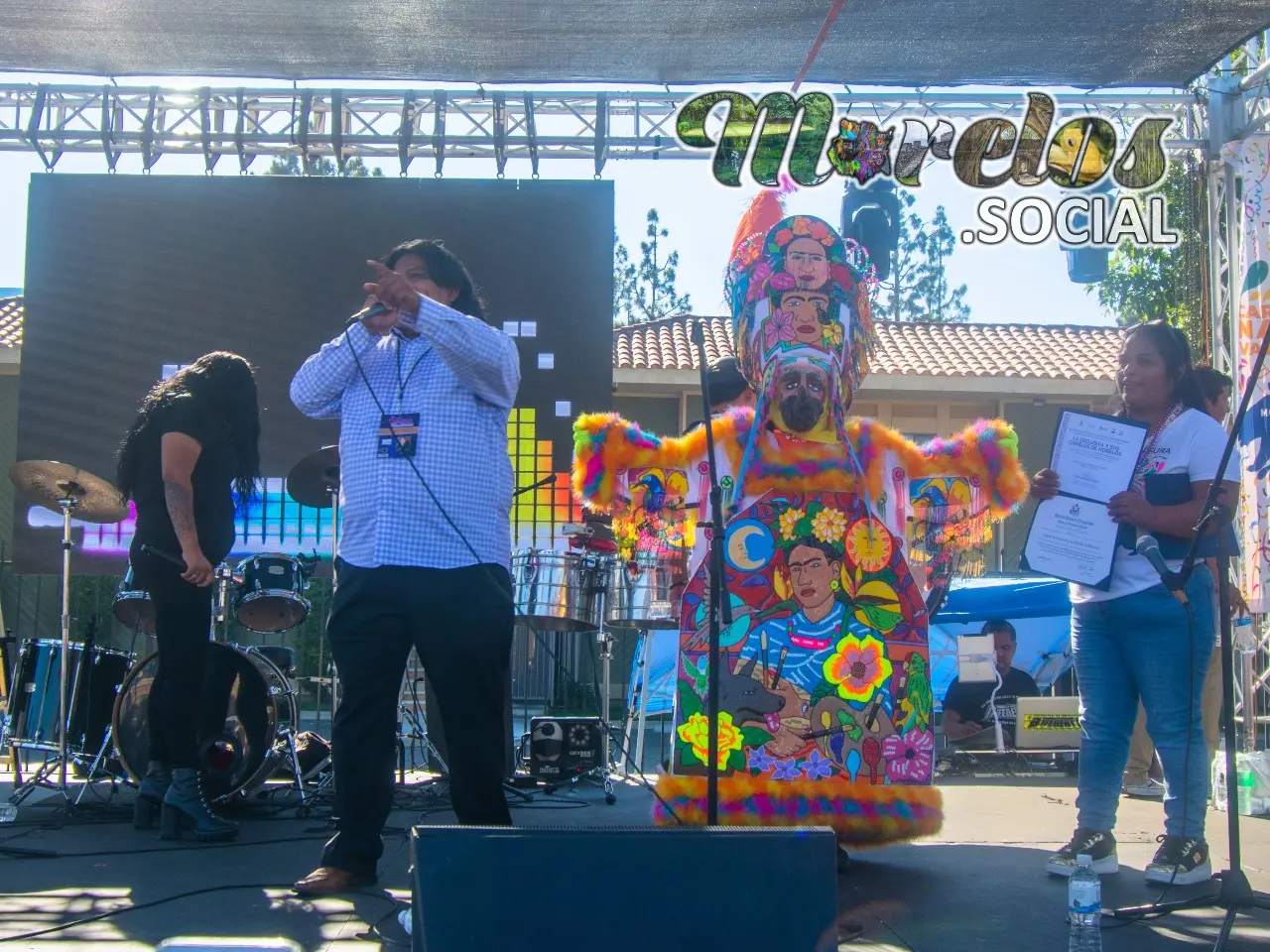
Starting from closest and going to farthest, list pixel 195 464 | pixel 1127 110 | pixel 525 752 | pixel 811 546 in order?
pixel 811 546 → pixel 195 464 → pixel 525 752 → pixel 1127 110

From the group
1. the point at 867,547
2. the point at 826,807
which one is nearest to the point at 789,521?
the point at 867,547

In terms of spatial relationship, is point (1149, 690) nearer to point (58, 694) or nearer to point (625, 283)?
point (58, 694)

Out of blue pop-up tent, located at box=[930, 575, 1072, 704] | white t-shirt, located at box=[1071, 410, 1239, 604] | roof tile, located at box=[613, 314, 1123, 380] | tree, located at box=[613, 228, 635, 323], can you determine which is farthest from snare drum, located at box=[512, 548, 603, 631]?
tree, located at box=[613, 228, 635, 323]

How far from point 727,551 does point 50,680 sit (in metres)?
3.89

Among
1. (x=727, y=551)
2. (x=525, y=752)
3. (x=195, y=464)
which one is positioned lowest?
(x=525, y=752)

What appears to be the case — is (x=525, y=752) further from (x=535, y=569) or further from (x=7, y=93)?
(x=7, y=93)

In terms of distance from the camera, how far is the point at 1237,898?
3.46 m

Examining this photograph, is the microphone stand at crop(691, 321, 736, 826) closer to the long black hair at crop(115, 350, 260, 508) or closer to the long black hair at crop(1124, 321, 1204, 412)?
the long black hair at crop(1124, 321, 1204, 412)

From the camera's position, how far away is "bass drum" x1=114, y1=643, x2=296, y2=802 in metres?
5.88

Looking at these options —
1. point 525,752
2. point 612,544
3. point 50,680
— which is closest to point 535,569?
point 612,544

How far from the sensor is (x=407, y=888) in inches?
158

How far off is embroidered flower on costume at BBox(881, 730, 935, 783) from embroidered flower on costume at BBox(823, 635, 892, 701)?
185 mm

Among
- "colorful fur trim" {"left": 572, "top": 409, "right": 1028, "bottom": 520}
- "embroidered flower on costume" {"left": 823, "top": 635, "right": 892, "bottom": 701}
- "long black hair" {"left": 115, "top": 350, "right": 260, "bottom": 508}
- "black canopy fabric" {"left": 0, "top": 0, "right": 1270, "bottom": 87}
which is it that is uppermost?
"black canopy fabric" {"left": 0, "top": 0, "right": 1270, "bottom": 87}

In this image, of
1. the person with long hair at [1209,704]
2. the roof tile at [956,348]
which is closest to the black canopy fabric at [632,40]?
the person with long hair at [1209,704]
